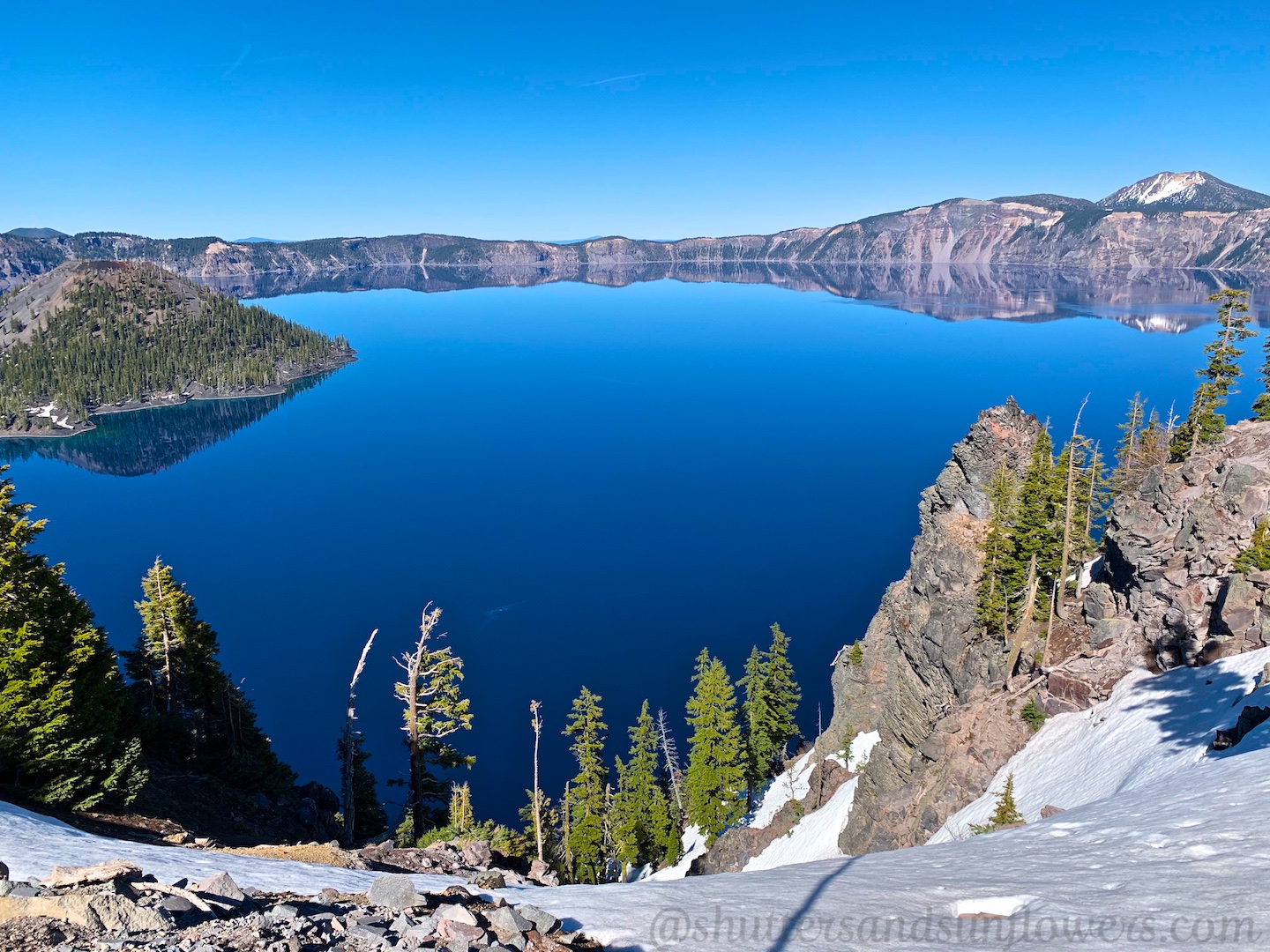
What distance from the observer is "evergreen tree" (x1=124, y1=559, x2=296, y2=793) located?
117ft

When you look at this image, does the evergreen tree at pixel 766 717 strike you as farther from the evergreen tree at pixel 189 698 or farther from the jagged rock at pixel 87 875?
the jagged rock at pixel 87 875

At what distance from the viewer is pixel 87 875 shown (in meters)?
8.77

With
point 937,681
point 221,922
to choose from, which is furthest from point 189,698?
point 937,681

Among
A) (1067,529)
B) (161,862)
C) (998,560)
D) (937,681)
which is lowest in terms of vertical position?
(937,681)

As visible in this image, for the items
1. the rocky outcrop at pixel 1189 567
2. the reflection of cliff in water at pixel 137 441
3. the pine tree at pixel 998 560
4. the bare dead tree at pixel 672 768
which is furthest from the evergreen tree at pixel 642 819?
the reflection of cliff in water at pixel 137 441

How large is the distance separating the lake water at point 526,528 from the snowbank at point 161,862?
144 ft

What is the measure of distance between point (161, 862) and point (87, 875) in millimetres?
3717

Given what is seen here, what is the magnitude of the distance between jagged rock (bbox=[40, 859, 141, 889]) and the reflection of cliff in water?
6339 inches

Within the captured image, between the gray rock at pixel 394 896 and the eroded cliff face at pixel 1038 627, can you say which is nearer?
the gray rock at pixel 394 896

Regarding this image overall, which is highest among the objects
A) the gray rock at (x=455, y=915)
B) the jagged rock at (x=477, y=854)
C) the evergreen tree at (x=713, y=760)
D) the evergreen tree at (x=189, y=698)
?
the gray rock at (x=455, y=915)

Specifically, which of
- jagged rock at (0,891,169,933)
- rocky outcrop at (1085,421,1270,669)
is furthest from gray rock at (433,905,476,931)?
rocky outcrop at (1085,421,1270,669)

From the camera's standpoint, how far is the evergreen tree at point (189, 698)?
35.6 metres

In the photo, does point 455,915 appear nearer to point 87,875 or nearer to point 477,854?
point 87,875

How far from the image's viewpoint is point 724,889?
11.4 m
